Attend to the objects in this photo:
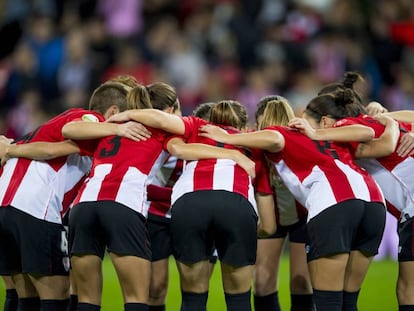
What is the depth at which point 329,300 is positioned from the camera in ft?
19.2

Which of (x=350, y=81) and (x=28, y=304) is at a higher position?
(x=350, y=81)

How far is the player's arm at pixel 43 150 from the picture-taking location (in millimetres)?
6188

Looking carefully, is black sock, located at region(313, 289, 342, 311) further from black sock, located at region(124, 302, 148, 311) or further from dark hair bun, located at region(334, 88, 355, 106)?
dark hair bun, located at region(334, 88, 355, 106)

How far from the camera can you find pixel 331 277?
588cm

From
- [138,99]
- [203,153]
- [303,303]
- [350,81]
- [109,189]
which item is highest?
[350,81]

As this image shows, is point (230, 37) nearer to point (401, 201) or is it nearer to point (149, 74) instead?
point (149, 74)

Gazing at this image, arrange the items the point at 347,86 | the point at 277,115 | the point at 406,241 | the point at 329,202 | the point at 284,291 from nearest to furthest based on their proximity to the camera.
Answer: the point at 329,202 → the point at 406,241 → the point at 277,115 → the point at 347,86 → the point at 284,291

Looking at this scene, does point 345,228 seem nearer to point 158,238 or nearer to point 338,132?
point 338,132

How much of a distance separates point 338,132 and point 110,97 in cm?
170

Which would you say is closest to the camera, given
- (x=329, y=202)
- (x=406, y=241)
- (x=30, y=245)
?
(x=329, y=202)

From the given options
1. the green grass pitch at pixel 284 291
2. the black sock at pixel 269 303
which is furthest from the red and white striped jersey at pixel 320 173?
the green grass pitch at pixel 284 291

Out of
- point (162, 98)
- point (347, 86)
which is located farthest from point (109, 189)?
point (347, 86)

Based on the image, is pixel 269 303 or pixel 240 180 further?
pixel 269 303

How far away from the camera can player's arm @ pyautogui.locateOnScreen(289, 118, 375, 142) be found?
6102mm
